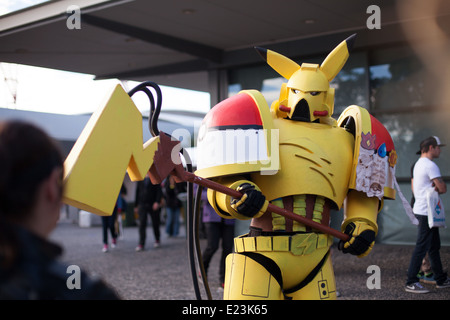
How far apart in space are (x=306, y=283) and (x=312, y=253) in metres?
0.15

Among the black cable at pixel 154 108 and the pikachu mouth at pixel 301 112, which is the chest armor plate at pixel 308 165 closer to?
the pikachu mouth at pixel 301 112

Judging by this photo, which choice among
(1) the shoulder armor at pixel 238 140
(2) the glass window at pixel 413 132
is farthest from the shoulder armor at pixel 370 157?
(2) the glass window at pixel 413 132

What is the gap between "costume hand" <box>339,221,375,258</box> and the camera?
2.69 meters

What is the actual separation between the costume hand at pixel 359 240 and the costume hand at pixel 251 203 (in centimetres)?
56

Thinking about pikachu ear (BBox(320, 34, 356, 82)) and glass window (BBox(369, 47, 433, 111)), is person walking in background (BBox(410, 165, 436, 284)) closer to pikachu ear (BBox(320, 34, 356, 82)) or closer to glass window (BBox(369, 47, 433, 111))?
pikachu ear (BBox(320, 34, 356, 82))

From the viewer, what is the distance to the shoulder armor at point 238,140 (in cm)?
258

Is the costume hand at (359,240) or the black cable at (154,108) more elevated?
the black cable at (154,108)

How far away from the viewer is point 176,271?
21.2ft

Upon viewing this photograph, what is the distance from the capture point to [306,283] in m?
2.61

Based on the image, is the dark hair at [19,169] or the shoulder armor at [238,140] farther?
the shoulder armor at [238,140]

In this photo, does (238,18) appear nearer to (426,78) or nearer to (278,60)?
(426,78)

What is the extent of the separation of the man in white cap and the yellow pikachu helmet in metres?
2.07

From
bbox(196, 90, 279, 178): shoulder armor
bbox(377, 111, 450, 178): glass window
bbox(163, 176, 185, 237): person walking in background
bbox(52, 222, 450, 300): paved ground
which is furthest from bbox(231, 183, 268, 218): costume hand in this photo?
bbox(163, 176, 185, 237): person walking in background

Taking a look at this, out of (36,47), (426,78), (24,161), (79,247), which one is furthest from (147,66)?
(24,161)
